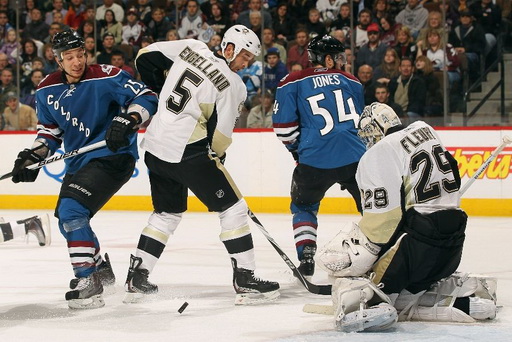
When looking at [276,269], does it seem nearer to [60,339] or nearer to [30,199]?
[60,339]

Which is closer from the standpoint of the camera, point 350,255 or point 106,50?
point 350,255

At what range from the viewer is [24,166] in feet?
15.1

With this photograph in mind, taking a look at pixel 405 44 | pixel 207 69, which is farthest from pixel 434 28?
pixel 207 69

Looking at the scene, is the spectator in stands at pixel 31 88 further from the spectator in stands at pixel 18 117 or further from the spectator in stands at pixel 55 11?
the spectator in stands at pixel 55 11

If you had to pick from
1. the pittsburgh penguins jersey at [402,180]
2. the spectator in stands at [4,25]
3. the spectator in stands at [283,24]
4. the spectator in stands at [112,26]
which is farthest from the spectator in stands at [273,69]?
the pittsburgh penguins jersey at [402,180]

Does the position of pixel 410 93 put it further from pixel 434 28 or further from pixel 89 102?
pixel 89 102

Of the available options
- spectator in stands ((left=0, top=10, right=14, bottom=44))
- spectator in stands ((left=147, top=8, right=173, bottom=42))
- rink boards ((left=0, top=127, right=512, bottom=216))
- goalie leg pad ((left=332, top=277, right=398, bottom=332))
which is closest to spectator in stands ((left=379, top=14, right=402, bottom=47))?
rink boards ((left=0, top=127, right=512, bottom=216))

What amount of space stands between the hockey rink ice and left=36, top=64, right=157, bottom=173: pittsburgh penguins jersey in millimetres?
755

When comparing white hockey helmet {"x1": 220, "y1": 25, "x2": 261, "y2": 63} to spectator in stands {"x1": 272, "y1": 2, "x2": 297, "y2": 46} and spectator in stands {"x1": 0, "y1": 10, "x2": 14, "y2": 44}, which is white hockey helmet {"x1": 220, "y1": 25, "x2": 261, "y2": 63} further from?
spectator in stands {"x1": 0, "y1": 10, "x2": 14, "y2": 44}

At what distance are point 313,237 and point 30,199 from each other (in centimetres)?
578

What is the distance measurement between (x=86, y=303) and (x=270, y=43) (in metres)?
5.98

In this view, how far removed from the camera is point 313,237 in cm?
529

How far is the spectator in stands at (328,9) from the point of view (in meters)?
9.97

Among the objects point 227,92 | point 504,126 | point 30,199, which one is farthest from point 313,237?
point 30,199
